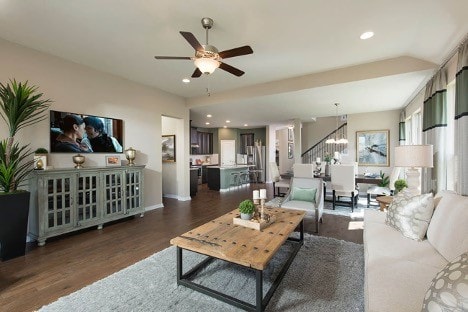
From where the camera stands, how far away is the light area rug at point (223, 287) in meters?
1.78

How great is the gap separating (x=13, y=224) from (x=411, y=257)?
4204 millimetres

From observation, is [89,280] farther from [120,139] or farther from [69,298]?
[120,139]

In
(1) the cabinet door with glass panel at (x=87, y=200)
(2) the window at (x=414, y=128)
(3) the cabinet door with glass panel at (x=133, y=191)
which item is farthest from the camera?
(2) the window at (x=414, y=128)

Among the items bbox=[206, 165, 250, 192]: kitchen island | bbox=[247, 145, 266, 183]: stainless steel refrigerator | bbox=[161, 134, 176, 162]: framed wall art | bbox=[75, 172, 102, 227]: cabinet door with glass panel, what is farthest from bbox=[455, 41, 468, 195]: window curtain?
bbox=[247, 145, 266, 183]: stainless steel refrigerator

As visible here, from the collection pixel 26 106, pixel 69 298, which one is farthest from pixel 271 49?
pixel 69 298

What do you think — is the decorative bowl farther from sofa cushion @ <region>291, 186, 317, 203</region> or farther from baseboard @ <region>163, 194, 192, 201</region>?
sofa cushion @ <region>291, 186, 317, 203</region>

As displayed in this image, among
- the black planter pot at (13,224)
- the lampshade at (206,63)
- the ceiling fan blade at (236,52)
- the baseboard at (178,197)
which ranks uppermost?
the ceiling fan blade at (236,52)

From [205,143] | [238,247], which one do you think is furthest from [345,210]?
[205,143]

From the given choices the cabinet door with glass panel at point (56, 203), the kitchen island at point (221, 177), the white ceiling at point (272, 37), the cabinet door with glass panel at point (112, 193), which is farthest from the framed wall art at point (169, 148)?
the cabinet door with glass panel at point (56, 203)

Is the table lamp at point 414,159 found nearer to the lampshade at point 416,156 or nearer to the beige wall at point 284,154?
the lampshade at point 416,156

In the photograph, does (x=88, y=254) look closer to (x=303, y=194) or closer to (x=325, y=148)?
(x=303, y=194)

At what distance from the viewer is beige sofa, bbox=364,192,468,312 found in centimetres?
127

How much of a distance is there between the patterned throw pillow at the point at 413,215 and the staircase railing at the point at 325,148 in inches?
261

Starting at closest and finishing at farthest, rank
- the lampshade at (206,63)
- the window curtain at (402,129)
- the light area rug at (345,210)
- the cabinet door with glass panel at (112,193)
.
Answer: the lampshade at (206,63) < the cabinet door with glass panel at (112,193) < the light area rug at (345,210) < the window curtain at (402,129)
